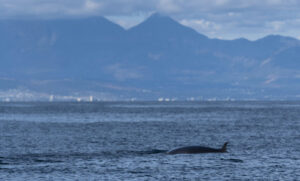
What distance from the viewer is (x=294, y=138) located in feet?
251

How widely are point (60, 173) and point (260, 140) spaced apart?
32.8 m

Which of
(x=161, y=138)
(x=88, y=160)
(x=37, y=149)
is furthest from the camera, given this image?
(x=161, y=138)

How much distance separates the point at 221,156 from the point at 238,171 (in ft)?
29.3

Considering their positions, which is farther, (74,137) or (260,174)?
(74,137)

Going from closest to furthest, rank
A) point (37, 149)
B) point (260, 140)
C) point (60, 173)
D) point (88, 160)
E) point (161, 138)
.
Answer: point (60, 173), point (88, 160), point (37, 149), point (260, 140), point (161, 138)

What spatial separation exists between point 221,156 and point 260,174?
33.7ft

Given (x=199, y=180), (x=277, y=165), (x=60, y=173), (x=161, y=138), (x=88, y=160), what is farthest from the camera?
(x=161, y=138)

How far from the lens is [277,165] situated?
50.0m

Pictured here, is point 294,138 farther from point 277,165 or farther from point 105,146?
point 277,165

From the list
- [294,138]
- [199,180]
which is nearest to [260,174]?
[199,180]

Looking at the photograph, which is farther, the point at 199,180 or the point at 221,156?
the point at 221,156

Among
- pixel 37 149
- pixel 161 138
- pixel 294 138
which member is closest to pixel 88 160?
pixel 37 149

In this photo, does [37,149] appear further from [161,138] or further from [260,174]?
[260,174]

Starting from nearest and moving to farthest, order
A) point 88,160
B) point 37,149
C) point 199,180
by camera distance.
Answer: point 199,180 → point 88,160 → point 37,149
